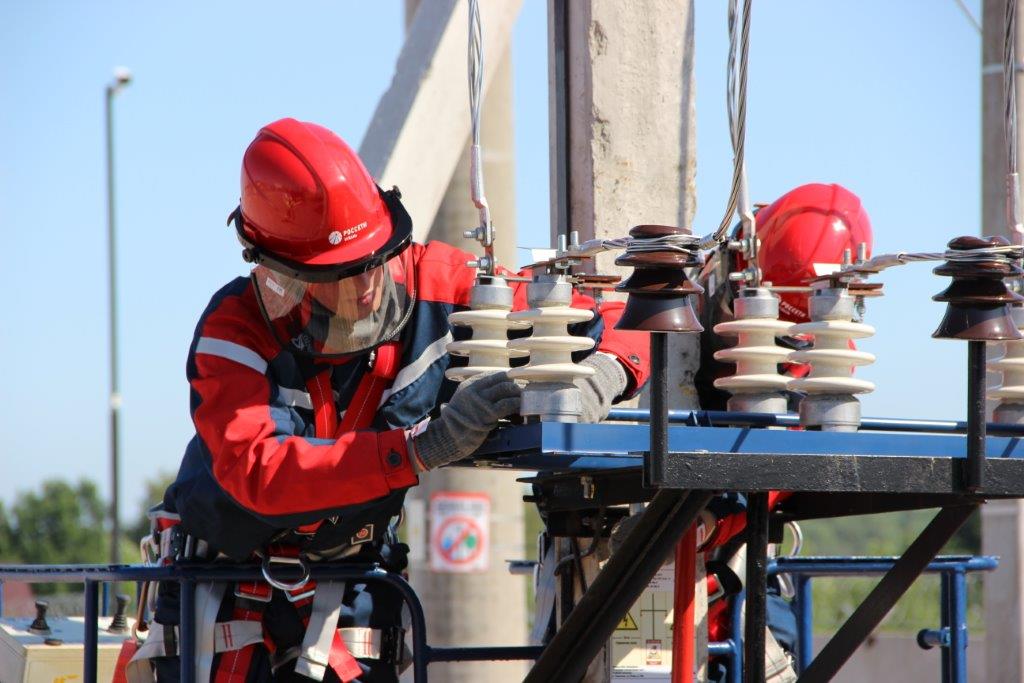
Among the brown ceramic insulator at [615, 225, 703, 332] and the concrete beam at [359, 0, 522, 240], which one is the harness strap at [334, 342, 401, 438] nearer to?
the brown ceramic insulator at [615, 225, 703, 332]

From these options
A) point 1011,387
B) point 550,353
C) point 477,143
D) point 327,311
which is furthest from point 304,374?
point 1011,387

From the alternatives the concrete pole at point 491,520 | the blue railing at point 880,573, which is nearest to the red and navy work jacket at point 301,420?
the blue railing at point 880,573

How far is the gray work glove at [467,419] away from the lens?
3.21m

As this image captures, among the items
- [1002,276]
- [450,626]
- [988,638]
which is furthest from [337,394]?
[450,626]

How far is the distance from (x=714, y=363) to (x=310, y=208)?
→ 162 centimetres

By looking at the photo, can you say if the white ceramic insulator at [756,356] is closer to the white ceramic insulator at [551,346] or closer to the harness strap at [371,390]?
the white ceramic insulator at [551,346]

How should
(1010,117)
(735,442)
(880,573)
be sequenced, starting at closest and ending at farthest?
(735,442) → (1010,117) → (880,573)

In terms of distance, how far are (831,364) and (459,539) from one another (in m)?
9.14

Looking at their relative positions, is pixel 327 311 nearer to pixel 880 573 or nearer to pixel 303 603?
pixel 303 603

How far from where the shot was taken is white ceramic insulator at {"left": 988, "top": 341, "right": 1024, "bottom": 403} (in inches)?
136

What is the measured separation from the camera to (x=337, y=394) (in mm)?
4156

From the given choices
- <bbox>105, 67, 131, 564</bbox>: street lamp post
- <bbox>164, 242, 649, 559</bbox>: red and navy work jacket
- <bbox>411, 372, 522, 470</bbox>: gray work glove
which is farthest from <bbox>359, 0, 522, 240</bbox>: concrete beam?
<bbox>105, 67, 131, 564</bbox>: street lamp post

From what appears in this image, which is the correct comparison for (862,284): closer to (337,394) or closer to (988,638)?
(337,394)

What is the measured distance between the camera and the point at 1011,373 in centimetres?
352
